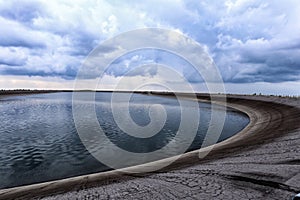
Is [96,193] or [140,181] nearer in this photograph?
[96,193]

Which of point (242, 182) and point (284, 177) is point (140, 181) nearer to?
point (242, 182)

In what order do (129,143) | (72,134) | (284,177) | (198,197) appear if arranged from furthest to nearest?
(72,134) → (129,143) → (284,177) → (198,197)

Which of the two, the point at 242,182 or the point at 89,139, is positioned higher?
the point at 242,182

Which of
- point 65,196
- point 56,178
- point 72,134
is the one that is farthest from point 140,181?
point 72,134

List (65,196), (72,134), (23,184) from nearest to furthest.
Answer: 1. (65,196)
2. (23,184)
3. (72,134)

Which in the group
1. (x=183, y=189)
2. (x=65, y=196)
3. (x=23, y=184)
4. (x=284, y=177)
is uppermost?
(x=284, y=177)

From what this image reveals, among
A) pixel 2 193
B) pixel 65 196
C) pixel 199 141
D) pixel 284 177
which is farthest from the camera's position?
pixel 199 141

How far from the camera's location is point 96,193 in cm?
902

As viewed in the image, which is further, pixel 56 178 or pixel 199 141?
pixel 199 141

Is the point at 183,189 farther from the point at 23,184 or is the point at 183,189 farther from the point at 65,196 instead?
the point at 23,184

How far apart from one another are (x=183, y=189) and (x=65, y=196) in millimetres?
4414

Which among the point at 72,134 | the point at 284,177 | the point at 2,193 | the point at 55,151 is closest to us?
the point at 284,177

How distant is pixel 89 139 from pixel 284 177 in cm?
1982

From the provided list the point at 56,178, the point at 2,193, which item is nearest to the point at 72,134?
the point at 56,178
